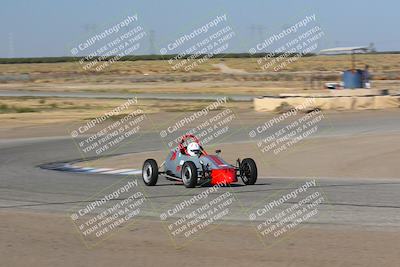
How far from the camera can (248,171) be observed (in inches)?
570

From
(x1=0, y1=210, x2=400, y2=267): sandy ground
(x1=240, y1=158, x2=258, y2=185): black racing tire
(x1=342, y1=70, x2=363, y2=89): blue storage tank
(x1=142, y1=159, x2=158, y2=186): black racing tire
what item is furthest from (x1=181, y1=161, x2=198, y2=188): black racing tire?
(x1=342, y1=70, x2=363, y2=89): blue storage tank

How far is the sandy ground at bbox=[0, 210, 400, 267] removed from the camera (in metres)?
7.98

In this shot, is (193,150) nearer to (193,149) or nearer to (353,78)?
(193,149)

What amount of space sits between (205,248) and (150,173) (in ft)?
21.2

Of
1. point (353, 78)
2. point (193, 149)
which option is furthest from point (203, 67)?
point (193, 149)

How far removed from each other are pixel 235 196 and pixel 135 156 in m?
9.76

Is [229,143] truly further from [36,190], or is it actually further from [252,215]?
[252,215]

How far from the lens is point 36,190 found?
14.6m

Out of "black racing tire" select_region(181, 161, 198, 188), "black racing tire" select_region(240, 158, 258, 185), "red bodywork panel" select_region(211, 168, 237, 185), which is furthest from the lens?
"black racing tire" select_region(240, 158, 258, 185)

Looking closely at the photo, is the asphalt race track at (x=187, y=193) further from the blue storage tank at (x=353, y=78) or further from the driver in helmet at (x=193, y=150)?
the blue storage tank at (x=353, y=78)

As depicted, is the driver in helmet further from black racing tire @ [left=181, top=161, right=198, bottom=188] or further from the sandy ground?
the sandy ground

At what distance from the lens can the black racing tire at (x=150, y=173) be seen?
1501 cm

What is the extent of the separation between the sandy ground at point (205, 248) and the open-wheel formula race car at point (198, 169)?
3961 millimetres

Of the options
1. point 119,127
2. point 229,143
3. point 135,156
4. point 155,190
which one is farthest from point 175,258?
point 119,127
